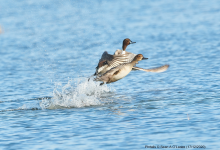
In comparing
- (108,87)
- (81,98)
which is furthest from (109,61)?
(108,87)

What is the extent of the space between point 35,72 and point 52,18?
21.0 meters

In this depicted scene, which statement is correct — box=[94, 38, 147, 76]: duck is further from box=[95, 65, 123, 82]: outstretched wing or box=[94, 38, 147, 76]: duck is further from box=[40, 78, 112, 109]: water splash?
→ box=[40, 78, 112, 109]: water splash

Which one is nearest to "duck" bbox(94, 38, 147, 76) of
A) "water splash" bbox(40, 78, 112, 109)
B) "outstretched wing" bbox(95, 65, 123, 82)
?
"outstretched wing" bbox(95, 65, 123, 82)

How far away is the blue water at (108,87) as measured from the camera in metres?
9.54

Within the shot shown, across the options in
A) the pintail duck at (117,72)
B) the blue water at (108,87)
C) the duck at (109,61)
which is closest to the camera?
the blue water at (108,87)

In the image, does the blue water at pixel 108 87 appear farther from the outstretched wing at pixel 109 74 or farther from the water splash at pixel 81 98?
the outstretched wing at pixel 109 74

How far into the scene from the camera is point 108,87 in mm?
15320

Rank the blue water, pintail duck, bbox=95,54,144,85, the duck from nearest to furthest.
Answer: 1. the blue water
2. pintail duck, bbox=95,54,144,85
3. the duck

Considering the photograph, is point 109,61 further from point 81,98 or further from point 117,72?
point 81,98

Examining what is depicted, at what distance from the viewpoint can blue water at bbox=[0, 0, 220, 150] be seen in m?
9.54

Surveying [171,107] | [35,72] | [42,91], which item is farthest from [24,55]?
[171,107]

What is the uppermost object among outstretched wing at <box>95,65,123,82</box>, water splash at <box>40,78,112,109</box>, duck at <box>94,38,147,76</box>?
duck at <box>94,38,147,76</box>

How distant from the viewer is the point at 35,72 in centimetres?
1934

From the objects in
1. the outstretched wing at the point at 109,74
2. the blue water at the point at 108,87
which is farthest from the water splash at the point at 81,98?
the outstretched wing at the point at 109,74
